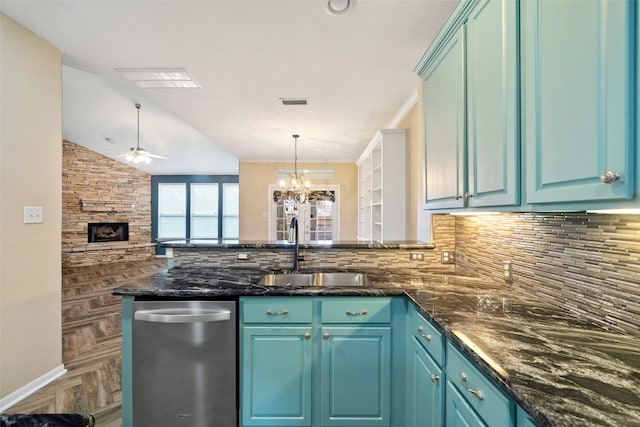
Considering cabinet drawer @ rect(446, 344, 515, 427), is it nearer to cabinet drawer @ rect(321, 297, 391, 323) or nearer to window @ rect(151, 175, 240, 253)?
cabinet drawer @ rect(321, 297, 391, 323)

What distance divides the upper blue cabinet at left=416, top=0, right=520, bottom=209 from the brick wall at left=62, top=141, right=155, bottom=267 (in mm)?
8400

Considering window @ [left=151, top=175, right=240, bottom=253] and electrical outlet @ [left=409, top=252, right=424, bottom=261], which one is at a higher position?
window @ [left=151, top=175, right=240, bottom=253]

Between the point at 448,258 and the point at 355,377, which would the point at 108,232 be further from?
the point at 448,258

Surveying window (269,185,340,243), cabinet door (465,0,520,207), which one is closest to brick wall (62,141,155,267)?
window (269,185,340,243)

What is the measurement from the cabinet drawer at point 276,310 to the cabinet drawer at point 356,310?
11 centimetres

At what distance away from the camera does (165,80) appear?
9.59 ft

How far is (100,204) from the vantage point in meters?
7.50

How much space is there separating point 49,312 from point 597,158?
11.5 ft

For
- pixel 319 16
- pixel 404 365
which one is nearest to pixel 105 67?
pixel 319 16

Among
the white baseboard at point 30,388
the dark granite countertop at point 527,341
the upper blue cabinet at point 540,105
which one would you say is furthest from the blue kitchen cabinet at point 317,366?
the white baseboard at point 30,388

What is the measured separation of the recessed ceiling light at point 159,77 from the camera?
8.97 ft

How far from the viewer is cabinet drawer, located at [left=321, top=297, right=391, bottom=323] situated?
1.68m

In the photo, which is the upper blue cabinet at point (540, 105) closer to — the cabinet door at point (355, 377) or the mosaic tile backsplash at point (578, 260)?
the mosaic tile backsplash at point (578, 260)

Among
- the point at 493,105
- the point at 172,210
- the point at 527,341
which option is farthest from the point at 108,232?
the point at 527,341
